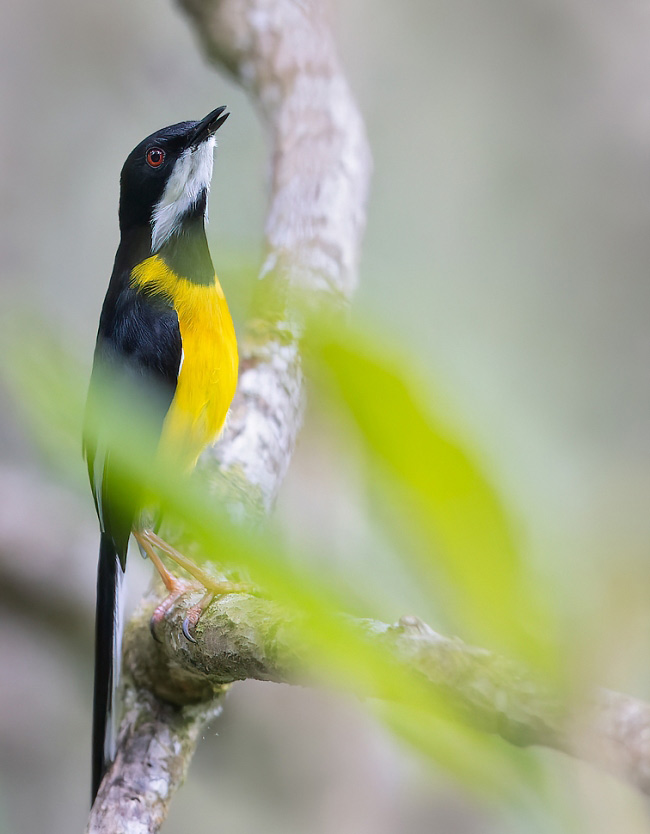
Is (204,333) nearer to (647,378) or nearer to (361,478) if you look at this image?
(361,478)

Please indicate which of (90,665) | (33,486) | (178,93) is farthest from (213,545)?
(178,93)

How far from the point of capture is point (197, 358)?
1.18 meters

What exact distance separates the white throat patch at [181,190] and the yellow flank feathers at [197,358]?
0.17ft

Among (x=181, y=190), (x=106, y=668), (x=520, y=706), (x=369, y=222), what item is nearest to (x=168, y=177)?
(x=181, y=190)

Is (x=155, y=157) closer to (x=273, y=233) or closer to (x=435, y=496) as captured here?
(x=273, y=233)

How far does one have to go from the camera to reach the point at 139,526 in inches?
48.4

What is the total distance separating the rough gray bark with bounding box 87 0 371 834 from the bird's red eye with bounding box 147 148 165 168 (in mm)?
239

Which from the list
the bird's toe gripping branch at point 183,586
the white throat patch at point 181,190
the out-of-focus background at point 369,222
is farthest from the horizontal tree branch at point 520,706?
the out-of-focus background at point 369,222

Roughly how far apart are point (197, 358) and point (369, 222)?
214 centimetres

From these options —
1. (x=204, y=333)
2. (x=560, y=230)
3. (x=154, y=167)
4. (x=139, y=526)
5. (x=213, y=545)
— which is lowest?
(x=213, y=545)

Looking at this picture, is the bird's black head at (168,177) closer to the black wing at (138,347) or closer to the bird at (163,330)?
the bird at (163,330)

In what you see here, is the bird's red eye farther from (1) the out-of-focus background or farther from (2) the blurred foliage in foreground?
(2) the blurred foliage in foreground

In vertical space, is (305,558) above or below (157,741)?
below

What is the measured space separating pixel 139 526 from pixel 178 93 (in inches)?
96.2
